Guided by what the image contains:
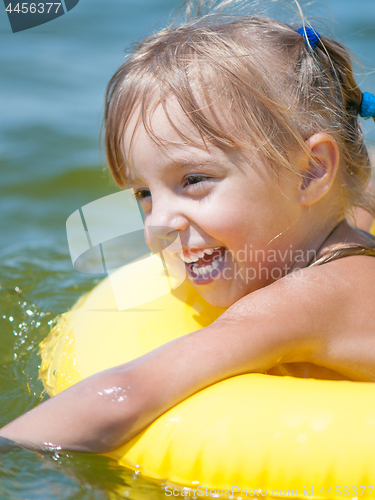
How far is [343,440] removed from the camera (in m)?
1.44

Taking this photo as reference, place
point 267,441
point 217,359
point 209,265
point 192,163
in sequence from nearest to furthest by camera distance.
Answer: point 267,441, point 217,359, point 192,163, point 209,265

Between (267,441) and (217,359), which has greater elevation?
(217,359)

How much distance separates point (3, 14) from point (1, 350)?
16.2 ft

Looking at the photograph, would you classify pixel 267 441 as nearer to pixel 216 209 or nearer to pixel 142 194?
pixel 216 209

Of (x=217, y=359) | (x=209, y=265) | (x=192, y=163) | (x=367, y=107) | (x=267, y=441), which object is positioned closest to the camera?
(x=267, y=441)

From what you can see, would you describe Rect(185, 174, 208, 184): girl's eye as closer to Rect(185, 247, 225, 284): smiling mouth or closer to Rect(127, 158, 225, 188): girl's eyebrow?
Rect(127, 158, 225, 188): girl's eyebrow

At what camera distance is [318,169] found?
77.0 inches

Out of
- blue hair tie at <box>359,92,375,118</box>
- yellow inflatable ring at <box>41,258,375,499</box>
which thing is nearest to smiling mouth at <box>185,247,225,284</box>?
yellow inflatable ring at <box>41,258,375,499</box>

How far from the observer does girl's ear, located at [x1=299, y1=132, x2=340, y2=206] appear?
1.93 m

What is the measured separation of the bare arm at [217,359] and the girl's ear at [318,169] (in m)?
0.31

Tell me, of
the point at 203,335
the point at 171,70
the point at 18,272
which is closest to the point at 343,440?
the point at 203,335

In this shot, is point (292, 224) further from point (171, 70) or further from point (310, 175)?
point (171, 70)

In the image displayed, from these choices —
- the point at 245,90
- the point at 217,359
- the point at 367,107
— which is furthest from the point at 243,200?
the point at 367,107

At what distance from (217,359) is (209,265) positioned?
0.44m
